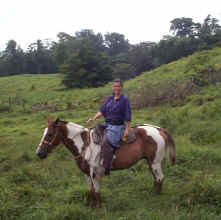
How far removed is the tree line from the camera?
30.0 meters

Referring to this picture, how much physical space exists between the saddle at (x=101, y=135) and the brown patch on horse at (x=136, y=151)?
139 millimetres

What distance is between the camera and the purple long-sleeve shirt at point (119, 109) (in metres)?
4.57

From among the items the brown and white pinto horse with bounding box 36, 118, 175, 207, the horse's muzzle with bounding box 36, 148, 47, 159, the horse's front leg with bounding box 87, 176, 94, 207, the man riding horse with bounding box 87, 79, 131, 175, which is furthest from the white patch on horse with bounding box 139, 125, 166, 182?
the horse's muzzle with bounding box 36, 148, 47, 159

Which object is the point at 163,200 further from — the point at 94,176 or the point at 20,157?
the point at 20,157

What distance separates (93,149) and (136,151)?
2.89 ft

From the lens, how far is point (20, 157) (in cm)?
786

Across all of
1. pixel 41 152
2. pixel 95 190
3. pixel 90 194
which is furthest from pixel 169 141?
pixel 41 152

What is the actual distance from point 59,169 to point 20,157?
1735 millimetres

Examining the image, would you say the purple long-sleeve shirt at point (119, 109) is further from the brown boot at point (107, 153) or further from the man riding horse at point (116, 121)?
the brown boot at point (107, 153)

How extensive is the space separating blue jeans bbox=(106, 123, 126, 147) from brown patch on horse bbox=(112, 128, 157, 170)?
11.9 inches

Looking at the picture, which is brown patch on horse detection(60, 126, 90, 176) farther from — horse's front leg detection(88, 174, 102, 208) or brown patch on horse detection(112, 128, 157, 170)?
brown patch on horse detection(112, 128, 157, 170)

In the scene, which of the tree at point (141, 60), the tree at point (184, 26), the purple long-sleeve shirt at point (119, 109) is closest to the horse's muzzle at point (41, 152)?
the purple long-sleeve shirt at point (119, 109)

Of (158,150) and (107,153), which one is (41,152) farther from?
(158,150)

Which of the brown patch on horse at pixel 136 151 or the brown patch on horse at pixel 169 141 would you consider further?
the brown patch on horse at pixel 169 141
